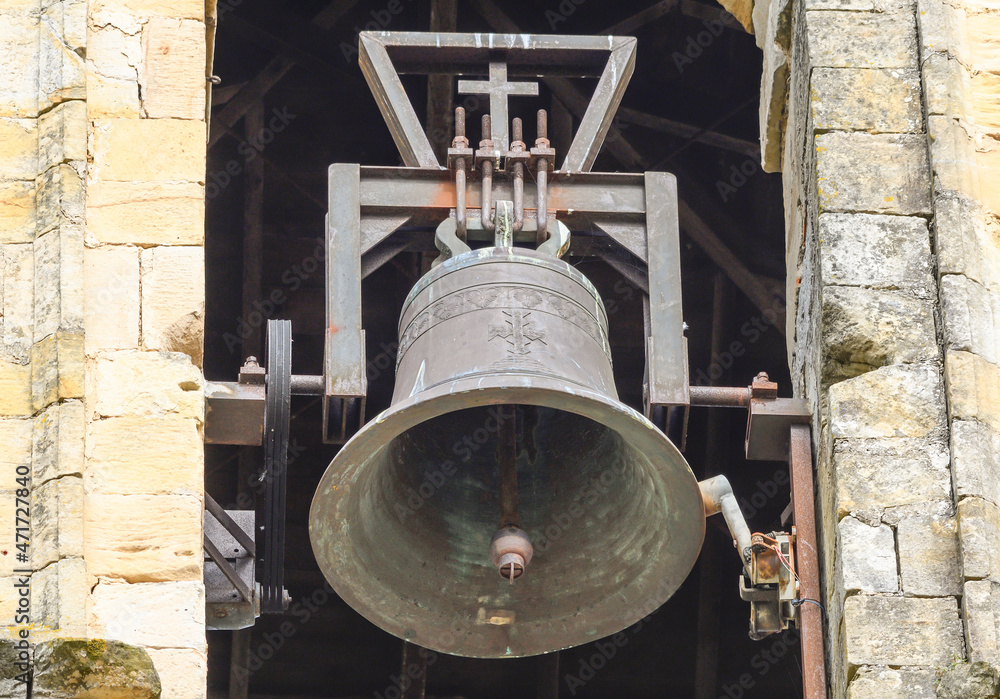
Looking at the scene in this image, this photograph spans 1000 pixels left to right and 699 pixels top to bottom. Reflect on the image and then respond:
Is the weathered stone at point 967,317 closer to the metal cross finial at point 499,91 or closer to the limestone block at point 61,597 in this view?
the metal cross finial at point 499,91

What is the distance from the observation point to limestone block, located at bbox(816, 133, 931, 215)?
5.12m

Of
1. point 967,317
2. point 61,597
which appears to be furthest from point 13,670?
point 967,317

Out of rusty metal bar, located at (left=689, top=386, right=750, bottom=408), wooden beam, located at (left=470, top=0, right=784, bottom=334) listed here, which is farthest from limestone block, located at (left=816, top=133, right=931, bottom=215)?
wooden beam, located at (left=470, top=0, right=784, bottom=334)

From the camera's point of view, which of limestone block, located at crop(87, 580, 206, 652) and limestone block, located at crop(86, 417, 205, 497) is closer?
limestone block, located at crop(87, 580, 206, 652)

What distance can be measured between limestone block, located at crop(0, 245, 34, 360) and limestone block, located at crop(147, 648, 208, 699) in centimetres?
82

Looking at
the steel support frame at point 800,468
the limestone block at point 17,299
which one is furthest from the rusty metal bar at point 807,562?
the limestone block at point 17,299

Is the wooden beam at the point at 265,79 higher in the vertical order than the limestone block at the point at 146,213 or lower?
higher

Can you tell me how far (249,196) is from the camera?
8.65 meters

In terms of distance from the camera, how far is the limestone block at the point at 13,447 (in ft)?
14.9

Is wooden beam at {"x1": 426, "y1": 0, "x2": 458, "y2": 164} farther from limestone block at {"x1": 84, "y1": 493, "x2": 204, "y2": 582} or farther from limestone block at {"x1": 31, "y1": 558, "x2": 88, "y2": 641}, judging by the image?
limestone block at {"x1": 31, "y1": 558, "x2": 88, "y2": 641}

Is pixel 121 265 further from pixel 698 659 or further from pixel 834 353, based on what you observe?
pixel 698 659

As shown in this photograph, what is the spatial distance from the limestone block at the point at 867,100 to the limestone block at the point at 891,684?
1500 mm

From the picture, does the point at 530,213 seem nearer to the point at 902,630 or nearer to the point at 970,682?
the point at 902,630

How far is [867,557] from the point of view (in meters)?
4.62
